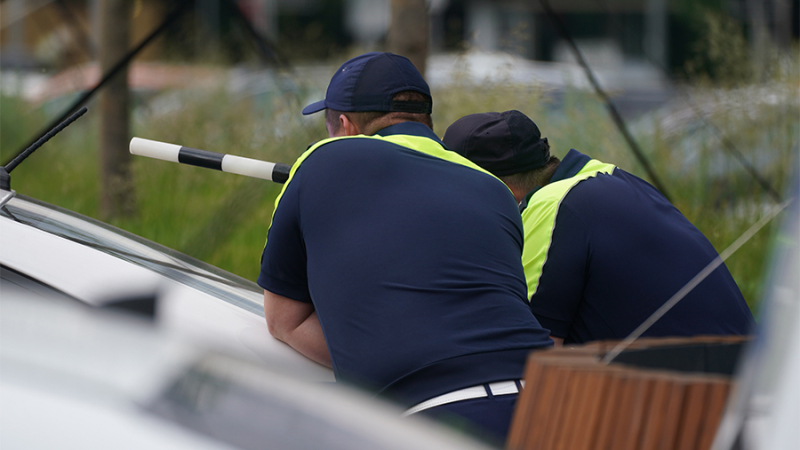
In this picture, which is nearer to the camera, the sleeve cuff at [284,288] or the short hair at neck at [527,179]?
the sleeve cuff at [284,288]

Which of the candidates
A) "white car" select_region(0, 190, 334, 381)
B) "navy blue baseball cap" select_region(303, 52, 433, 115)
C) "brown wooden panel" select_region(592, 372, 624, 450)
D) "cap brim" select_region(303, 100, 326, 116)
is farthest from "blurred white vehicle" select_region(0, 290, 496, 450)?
"cap brim" select_region(303, 100, 326, 116)

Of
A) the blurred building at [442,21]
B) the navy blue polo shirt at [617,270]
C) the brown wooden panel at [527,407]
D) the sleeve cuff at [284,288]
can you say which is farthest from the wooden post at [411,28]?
the blurred building at [442,21]

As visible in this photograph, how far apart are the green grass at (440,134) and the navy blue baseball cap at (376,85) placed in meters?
2.26

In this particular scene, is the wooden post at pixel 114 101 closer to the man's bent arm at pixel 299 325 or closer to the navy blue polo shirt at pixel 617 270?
the man's bent arm at pixel 299 325

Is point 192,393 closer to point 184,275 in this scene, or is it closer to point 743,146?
point 184,275

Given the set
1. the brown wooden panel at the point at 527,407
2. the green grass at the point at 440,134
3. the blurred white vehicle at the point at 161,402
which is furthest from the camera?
the green grass at the point at 440,134

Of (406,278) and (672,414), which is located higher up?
(672,414)

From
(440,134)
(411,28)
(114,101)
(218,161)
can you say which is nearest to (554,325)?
(218,161)

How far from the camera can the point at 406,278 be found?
5.57 ft

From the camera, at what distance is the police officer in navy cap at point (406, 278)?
1637 millimetres

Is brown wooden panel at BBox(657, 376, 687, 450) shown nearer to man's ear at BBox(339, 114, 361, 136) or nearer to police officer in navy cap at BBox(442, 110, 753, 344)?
police officer in navy cap at BBox(442, 110, 753, 344)

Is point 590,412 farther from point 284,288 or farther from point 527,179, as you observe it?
point 527,179

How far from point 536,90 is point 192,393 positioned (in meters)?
4.47

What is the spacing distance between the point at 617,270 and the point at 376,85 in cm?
77
